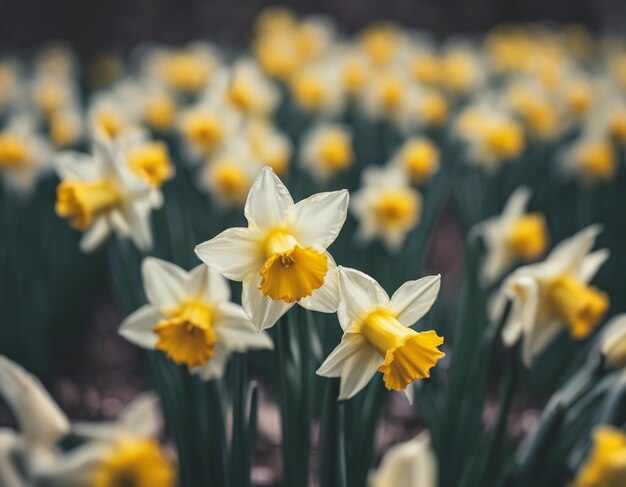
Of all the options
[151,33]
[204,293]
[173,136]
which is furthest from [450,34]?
[204,293]

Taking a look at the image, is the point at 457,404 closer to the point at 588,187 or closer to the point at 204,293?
the point at 204,293

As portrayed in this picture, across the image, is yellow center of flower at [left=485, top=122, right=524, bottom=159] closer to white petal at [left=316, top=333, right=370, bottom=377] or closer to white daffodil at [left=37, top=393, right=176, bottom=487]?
white petal at [left=316, top=333, right=370, bottom=377]

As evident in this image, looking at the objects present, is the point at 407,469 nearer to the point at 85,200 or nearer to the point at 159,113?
the point at 85,200

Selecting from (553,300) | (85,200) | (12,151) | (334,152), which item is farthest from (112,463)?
(12,151)

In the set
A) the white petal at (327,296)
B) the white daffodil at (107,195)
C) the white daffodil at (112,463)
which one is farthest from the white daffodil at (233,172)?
the white daffodil at (112,463)

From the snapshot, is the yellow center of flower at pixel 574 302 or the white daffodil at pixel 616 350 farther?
the yellow center of flower at pixel 574 302

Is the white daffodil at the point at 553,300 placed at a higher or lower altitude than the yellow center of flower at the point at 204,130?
lower

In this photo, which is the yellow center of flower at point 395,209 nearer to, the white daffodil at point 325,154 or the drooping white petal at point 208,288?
the white daffodil at point 325,154
